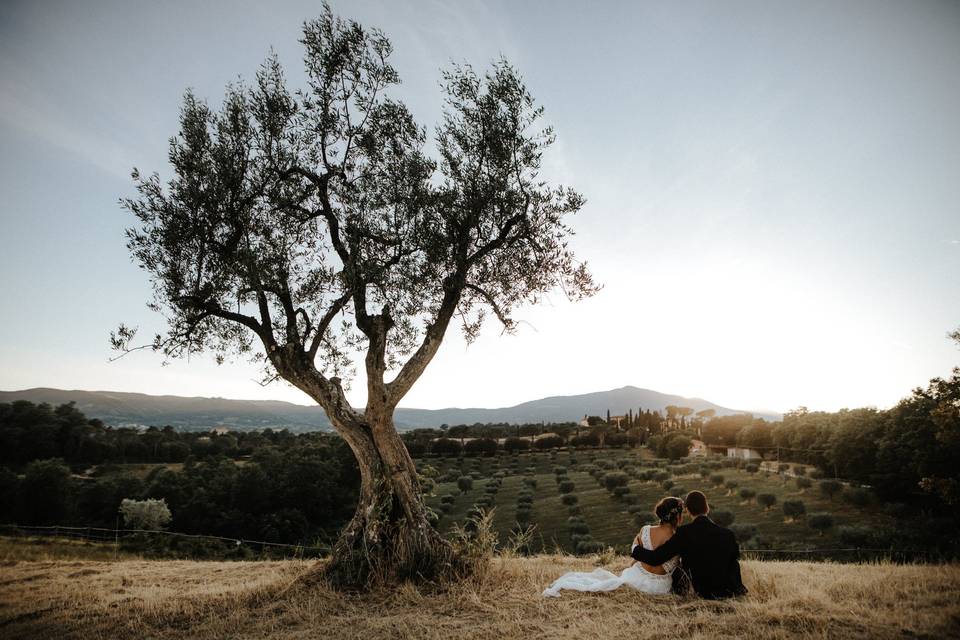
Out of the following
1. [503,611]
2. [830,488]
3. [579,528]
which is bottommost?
[579,528]

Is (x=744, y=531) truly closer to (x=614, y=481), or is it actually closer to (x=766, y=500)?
(x=766, y=500)

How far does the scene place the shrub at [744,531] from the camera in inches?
1254

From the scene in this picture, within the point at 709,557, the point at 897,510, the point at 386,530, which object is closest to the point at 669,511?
the point at 709,557

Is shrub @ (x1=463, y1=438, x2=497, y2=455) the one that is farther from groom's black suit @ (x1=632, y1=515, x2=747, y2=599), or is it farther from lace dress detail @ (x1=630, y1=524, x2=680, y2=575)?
groom's black suit @ (x1=632, y1=515, x2=747, y2=599)

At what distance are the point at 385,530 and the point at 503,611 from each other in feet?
9.75

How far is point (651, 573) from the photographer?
7234 mm

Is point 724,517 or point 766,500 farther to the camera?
point 766,500

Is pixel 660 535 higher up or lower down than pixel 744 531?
higher up

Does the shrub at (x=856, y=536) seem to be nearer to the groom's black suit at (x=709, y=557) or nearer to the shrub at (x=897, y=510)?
the shrub at (x=897, y=510)

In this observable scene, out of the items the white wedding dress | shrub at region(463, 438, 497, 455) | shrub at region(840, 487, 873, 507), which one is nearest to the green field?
shrub at region(840, 487, 873, 507)

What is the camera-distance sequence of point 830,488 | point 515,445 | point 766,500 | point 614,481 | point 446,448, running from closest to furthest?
point 766,500
point 830,488
point 614,481
point 446,448
point 515,445

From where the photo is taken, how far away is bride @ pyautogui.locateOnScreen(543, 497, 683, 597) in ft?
23.2

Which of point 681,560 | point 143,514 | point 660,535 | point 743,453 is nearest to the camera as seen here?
point 681,560

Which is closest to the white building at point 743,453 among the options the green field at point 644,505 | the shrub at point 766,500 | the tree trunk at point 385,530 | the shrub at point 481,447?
the green field at point 644,505
